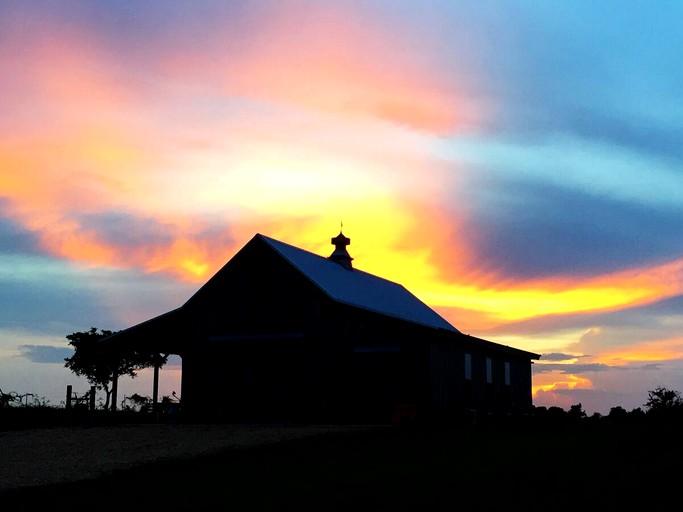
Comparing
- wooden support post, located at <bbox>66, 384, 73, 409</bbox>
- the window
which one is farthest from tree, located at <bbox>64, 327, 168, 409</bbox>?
the window

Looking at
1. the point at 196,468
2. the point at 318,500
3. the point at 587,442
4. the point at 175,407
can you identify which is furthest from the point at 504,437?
the point at 175,407

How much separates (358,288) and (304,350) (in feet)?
20.5

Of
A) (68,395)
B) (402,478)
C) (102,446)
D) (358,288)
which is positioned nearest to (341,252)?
(358,288)

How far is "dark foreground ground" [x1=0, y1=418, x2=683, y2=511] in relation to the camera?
16016 mm

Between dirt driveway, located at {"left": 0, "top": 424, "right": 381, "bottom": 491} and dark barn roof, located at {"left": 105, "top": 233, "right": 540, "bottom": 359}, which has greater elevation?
dark barn roof, located at {"left": 105, "top": 233, "right": 540, "bottom": 359}

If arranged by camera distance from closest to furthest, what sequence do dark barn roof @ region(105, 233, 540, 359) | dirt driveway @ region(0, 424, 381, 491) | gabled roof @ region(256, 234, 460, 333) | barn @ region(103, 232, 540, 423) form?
1. dirt driveway @ region(0, 424, 381, 491)
2. barn @ region(103, 232, 540, 423)
3. dark barn roof @ region(105, 233, 540, 359)
4. gabled roof @ region(256, 234, 460, 333)

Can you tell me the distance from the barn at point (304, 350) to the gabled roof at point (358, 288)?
127 mm

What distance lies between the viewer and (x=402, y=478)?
722 inches

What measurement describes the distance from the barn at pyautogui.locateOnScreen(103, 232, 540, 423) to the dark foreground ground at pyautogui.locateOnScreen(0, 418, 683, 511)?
8.99m

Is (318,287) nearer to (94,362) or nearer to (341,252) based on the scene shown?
(341,252)

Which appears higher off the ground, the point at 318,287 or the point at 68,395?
the point at 318,287

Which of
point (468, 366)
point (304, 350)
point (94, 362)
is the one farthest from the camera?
point (94, 362)

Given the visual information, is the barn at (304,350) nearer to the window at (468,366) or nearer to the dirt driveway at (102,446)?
the window at (468,366)

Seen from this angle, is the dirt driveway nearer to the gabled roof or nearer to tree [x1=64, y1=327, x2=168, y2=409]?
the gabled roof
